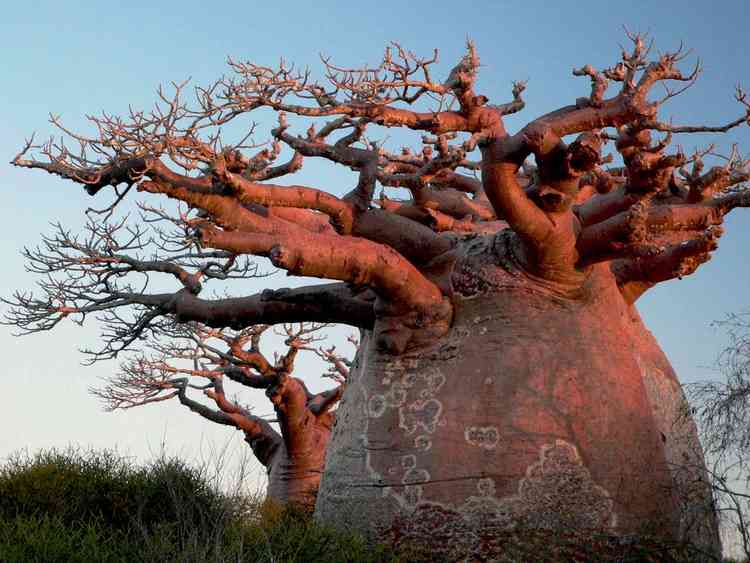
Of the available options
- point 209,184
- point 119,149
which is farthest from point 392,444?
point 119,149

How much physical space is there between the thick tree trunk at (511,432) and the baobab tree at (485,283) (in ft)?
0.04

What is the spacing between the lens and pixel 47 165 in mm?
7219

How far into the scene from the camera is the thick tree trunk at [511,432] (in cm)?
650

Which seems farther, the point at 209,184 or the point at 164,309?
the point at 164,309

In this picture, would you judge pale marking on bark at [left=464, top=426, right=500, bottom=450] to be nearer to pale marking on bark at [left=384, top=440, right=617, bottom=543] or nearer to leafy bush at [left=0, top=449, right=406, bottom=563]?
pale marking on bark at [left=384, top=440, right=617, bottom=543]

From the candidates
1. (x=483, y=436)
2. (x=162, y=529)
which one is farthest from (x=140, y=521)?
(x=483, y=436)

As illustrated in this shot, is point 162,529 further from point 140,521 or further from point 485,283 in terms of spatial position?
point 485,283

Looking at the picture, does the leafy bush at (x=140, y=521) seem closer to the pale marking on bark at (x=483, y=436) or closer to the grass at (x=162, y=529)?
the grass at (x=162, y=529)

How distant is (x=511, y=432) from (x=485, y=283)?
45.0 inches

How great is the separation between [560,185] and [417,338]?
1491 mm

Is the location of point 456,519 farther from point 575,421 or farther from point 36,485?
point 36,485

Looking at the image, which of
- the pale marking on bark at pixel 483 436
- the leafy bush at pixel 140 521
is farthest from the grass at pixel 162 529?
→ the pale marking on bark at pixel 483 436

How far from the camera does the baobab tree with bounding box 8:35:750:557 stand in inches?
257

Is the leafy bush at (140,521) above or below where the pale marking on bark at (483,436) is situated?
below
